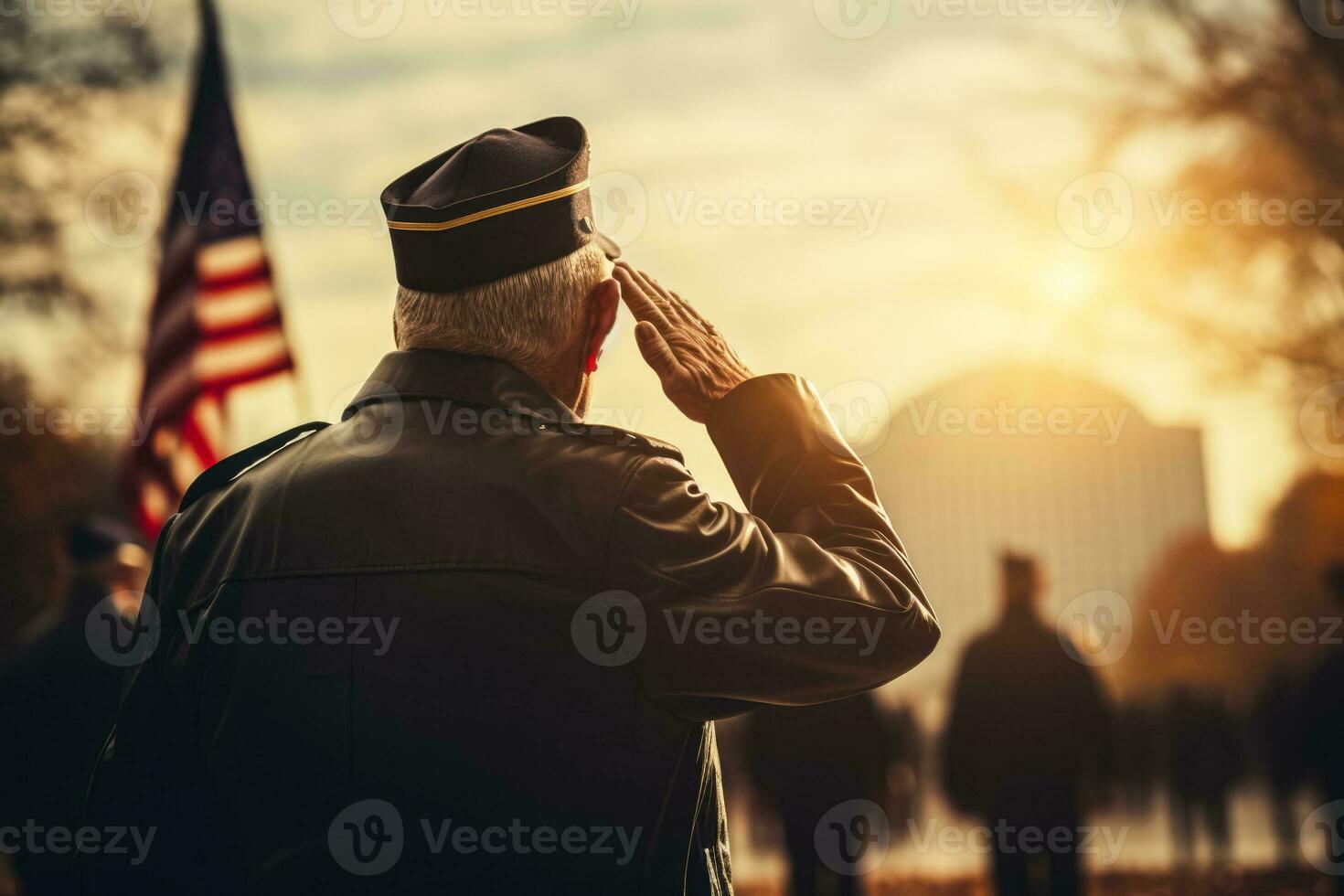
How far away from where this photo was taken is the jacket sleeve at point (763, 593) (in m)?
1.77

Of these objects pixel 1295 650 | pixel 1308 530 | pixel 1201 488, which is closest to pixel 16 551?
pixel 1295 650

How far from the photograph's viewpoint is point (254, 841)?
1817mm

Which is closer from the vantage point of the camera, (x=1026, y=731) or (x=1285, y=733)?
(x=1026, y=731)

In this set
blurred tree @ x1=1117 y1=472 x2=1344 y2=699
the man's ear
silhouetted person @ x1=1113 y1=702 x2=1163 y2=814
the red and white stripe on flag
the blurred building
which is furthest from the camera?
the blurred building

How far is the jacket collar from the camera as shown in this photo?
1.96 metres

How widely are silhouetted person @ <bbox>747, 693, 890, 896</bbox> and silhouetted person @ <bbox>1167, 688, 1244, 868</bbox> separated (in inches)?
298

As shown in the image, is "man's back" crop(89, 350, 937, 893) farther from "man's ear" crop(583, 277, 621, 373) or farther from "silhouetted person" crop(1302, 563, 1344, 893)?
"silhouetted person" crop(1302, 563, 1344, 893)

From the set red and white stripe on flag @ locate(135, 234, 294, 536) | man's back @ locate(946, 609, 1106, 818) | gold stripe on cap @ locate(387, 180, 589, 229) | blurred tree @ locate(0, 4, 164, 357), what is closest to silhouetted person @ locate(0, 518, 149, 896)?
red and white stripe on flag @ locate(135, 234, 294, 536)

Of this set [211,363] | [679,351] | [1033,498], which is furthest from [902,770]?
[1033,498]

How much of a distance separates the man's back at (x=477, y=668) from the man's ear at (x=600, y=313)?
0.77ft

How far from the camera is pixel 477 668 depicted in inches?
69.7

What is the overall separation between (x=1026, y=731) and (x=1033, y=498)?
5853 inches

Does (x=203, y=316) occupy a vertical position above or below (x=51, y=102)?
below

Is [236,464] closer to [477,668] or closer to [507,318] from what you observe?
[507,318]
